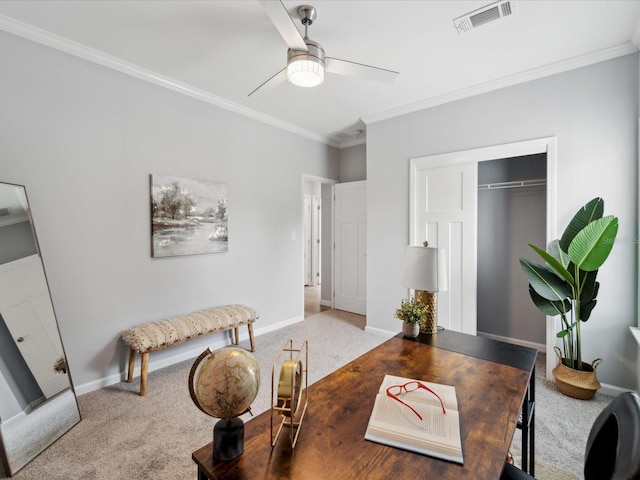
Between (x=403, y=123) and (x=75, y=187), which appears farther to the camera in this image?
(x=403, y=123)

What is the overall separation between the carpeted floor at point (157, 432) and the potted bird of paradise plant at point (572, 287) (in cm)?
16

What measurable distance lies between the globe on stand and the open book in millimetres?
383

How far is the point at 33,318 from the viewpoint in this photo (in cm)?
200

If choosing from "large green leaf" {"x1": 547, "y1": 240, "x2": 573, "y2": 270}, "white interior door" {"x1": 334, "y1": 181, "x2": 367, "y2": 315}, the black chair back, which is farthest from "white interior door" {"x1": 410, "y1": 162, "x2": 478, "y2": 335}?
the black chair back

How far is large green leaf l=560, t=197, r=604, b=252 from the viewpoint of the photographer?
240 cm

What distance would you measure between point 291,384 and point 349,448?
0.24 m

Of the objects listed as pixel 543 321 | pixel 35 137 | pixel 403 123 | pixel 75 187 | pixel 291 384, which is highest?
pixel 403 123

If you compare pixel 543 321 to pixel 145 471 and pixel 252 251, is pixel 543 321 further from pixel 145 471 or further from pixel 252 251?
pixel 145 471

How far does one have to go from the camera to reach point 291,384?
0.87m

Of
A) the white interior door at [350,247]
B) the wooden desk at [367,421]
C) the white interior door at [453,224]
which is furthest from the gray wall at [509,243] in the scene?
the wooden desk at [367,421]

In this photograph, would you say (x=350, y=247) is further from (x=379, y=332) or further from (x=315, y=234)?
(x=315, y=234)

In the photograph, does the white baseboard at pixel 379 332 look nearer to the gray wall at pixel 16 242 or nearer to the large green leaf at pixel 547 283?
the large green leaf at pixel 547 283

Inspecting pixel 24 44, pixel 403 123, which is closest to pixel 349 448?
pixel 24 44

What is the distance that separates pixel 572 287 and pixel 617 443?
2.04 m
